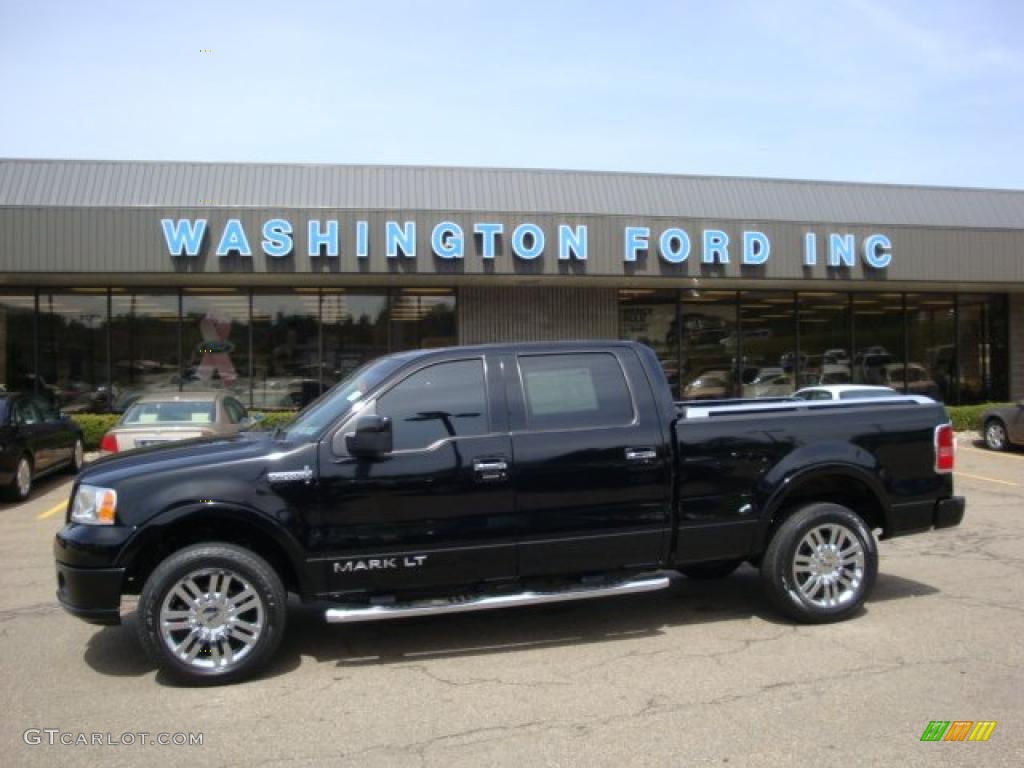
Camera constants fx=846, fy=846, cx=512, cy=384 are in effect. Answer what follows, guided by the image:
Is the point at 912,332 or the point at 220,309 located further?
the point at 912,332

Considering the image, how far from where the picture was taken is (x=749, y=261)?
1706 centimetres

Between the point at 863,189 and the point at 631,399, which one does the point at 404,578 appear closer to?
the point at 631,399

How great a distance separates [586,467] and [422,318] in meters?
13.6

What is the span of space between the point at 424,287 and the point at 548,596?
13.8 m

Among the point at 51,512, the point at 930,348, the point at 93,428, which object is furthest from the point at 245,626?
the point at 930,348

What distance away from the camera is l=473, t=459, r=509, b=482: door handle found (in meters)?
5.04

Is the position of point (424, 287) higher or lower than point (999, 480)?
higher

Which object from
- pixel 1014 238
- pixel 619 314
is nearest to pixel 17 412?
pixel 619 314

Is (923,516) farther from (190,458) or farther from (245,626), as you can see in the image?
(190,458)

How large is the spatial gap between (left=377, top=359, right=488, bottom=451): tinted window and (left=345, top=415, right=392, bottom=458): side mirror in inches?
7.4

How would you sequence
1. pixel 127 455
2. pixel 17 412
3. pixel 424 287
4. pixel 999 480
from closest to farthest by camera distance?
1. pixel 127 455
2. pixel 17 412
3. pixel 999 480
4. pixel 424 287

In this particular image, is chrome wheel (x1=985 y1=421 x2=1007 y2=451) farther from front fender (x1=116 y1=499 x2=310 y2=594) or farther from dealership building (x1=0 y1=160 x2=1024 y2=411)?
front fender (x1=116 y1=499 x2=310 y2=594)

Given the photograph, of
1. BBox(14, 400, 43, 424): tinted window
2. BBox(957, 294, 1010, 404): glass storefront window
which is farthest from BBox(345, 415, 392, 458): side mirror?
BBox(957, 294, 1010, 404): glass storefront window

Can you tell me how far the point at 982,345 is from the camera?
71.2ft
